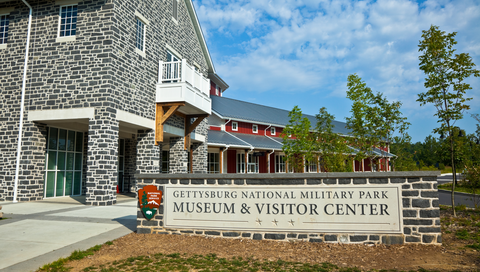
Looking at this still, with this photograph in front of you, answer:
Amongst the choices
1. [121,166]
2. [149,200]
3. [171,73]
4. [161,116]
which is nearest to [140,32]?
[171,73]

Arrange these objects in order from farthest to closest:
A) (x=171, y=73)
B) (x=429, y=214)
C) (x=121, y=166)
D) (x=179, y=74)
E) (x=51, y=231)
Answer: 1. (x=121, y=166)
2. (x=171, y=73)
3. (x=179, y=74)
4. (x=51, y=231)
5. (x=429, y=214)

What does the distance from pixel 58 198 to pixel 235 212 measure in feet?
36.4

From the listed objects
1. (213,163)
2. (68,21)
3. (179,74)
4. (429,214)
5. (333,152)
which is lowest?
(429,214)

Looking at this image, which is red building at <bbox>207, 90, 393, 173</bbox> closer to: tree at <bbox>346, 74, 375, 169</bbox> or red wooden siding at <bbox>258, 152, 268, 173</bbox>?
red wooden siding at <bbox>258, 152, 268, 173</bbox>

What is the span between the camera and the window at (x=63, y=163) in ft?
46.1

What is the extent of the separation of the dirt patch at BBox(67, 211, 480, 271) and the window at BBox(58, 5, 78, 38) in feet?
32.2

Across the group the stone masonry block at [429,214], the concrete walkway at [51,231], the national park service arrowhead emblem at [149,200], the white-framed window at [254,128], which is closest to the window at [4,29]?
the concrete walkway at [51,231]

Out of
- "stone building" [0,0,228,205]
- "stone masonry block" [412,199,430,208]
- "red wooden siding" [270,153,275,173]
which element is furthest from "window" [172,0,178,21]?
"stone masonry block" [412,199,430,208]

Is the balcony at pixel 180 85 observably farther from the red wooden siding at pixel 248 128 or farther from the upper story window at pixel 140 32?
the red wooden siding at pixel 248 128

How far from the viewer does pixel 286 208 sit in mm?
6379

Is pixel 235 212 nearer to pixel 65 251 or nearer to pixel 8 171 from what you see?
pixel 65 251

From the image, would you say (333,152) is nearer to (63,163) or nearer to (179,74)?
(179,74)

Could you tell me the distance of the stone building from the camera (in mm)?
11883

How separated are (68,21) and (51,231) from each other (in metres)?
9.16
